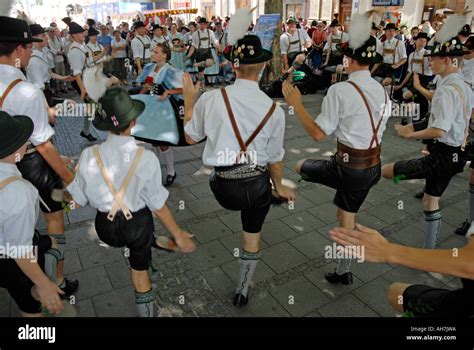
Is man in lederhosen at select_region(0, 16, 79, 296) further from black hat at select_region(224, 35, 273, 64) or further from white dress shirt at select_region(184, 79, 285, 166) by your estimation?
black hat at select_region(224, 35, 273, 64)

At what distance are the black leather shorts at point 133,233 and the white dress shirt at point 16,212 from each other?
51cm

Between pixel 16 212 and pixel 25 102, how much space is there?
1209 millimetres

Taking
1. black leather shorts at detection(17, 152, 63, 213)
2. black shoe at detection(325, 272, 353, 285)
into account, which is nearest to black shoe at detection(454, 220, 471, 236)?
black shoe at detection(325, 272, 353, 285)

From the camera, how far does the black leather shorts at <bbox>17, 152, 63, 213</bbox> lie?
302cm

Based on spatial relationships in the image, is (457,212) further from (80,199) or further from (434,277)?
(80,199)

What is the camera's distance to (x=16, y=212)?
1991mm

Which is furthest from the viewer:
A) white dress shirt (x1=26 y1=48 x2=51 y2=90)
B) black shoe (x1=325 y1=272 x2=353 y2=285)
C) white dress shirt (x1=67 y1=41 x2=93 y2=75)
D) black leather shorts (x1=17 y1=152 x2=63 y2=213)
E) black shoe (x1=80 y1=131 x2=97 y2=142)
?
black shoe (x1=80 y1=131 x2=97 y2=142)

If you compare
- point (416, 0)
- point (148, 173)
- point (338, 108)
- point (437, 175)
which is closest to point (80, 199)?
point (148, 173)

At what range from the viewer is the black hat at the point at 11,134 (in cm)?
209

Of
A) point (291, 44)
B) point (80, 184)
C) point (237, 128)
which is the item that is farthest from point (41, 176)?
point (291, 44)

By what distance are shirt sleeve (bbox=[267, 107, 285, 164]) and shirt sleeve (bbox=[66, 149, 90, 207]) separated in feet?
4.67

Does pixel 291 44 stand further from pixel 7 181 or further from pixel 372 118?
pixel 7 181

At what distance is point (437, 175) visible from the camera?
142 inches

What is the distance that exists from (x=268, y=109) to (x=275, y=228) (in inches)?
84.6
